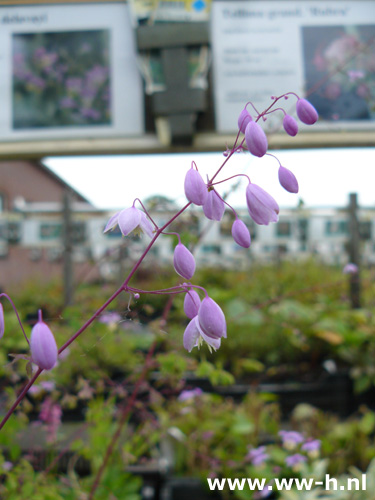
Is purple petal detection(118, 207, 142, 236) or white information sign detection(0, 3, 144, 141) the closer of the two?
purple petal detection(118, 207, 142, 236)

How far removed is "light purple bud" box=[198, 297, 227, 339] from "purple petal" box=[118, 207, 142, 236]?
101 millimetres

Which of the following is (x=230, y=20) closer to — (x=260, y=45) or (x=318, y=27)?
(x=260, y=45)

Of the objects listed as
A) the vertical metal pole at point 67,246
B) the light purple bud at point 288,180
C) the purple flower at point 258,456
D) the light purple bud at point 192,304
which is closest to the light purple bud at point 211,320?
the light purple bud at point 192,304

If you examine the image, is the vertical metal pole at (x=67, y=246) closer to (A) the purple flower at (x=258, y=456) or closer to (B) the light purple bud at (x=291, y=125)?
(A) the purple flower at (x=258, y=456)

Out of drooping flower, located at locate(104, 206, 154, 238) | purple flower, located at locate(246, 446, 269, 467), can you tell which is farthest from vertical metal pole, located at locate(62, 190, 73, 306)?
drooping flower, located at locate(104, 206, 154, 238)

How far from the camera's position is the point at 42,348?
352 mm

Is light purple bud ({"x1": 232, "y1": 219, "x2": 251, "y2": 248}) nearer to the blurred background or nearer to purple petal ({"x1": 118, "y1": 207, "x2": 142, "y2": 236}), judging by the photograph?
purple petal ({"x1": 118, "y1": 207, "x2": 142, "y2": 236})

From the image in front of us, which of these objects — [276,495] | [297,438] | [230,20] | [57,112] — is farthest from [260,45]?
[276,495]

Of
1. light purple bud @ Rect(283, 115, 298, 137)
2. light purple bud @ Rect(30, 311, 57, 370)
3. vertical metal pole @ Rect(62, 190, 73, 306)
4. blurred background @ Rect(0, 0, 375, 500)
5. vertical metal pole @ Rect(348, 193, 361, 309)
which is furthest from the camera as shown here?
Answer: vertical metal pole @ Rect(348, 193, 361, 309)

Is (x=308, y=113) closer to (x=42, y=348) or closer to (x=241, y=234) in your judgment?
(x=241, y=234)

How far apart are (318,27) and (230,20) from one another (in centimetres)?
25

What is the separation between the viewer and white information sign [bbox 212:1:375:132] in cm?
128

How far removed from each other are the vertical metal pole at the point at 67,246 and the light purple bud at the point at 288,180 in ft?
7.52

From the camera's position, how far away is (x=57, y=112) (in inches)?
51.1
